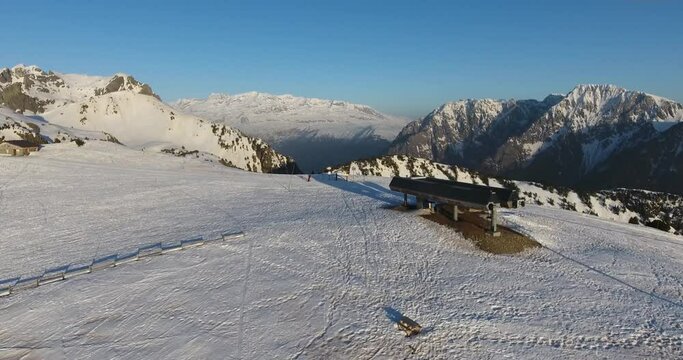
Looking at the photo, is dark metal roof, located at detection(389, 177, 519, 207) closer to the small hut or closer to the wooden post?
the wooden post

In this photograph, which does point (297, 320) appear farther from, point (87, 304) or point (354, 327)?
point (87, 304)

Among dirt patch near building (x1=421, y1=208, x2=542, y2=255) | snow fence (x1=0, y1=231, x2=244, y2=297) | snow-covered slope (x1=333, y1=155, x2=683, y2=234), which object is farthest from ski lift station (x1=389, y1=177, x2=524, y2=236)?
snow-covered slope (x1=333, y1=155, x2=683, y2=234)

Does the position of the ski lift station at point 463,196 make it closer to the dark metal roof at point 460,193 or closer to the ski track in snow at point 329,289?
the dark metal roof at point 460,193

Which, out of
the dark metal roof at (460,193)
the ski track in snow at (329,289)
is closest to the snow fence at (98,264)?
the ski track in snow at (329,289)

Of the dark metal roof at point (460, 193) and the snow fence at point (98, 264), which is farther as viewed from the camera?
the dark metal roof at point (460, 193)

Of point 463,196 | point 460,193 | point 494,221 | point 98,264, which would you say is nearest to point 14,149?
point 98,264

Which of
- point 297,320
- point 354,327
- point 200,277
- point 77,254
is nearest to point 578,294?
point 354,327
